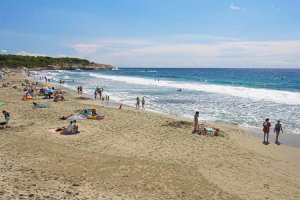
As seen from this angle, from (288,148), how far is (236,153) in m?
2.80

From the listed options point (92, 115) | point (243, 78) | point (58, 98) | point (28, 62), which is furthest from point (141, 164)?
point (28, 62)

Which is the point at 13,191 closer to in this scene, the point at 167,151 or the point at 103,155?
the point at 103,155

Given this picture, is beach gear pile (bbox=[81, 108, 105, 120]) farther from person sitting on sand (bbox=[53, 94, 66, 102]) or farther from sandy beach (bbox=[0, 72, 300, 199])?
person sitting on sand (bbox=[53, 94, 66, 102])

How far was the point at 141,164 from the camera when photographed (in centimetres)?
1031

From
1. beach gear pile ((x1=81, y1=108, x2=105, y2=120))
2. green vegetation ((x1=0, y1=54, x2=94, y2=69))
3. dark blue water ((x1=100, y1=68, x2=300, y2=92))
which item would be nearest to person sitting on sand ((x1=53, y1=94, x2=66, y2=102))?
beach gear pile ((x1=81, y1=108, x2=105, y2=120))

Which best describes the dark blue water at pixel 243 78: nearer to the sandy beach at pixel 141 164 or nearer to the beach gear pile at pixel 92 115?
the beach gear pile at pixel 92 115

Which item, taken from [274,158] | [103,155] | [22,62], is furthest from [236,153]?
[22,62]

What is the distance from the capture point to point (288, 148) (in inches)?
514

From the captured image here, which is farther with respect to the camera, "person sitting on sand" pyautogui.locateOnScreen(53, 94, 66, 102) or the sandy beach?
"person sitting on sand" pyautogui.locateOnScreen(53, 94, 66, 102)

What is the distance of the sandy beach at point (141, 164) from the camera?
8.11 meters

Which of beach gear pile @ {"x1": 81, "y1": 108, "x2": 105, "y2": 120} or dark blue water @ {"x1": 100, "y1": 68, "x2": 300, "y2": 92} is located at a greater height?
dark blue water @ {"x1": 100, "y1": 68, "x2": 300, "y2": 92}

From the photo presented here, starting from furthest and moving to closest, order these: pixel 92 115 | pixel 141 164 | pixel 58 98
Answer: pixel 58 98, pixel 92 115, pixel 141 164

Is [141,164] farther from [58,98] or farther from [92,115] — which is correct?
[58,98]

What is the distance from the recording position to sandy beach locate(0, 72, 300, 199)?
8109 millimetres
